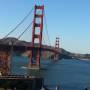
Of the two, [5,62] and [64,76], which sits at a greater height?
[5,62]

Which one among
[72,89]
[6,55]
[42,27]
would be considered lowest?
[72,89]

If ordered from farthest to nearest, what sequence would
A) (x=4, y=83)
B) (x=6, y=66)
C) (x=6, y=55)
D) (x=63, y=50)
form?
1. (x=63, y=50)
2. (x=6, y=55)
3. (x=6, y=66)
4. (x=4, y=83)

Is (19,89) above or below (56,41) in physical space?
below

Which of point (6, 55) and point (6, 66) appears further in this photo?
point (6, 55)

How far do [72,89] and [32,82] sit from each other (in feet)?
40.7

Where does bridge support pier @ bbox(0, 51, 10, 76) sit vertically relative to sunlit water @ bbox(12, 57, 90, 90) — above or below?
above

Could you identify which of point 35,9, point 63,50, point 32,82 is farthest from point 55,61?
point 32,82

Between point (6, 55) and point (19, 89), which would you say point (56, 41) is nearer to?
point (6, 55)

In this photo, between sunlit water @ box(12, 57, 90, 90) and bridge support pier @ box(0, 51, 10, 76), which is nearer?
bridge support pier @ box(0, 51, 10, 76)

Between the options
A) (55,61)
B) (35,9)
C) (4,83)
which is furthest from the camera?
(55,61)

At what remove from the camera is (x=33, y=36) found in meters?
75.9

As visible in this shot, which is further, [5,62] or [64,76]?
[64,76]

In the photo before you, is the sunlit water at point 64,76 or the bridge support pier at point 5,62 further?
the sunlit water at point 64,76

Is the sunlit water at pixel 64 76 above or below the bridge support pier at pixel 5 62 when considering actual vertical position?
below
